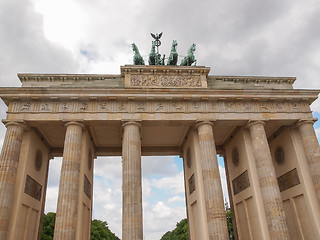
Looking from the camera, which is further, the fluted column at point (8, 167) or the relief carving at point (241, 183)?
the relief carving at point (241, 183)

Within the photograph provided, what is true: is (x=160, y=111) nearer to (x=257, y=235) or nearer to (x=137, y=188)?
(x=137, y=188)

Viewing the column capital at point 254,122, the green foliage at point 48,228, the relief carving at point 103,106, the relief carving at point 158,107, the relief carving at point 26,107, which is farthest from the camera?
the green foliage at point 48,228

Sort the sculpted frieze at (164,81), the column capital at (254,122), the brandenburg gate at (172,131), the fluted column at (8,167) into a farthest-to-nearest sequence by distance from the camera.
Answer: the sculpted frieze at (164,81)
the column capital at (254,122)
the brandenburg gate at (172,131)
the fluted column at (8,167)

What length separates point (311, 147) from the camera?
69.3 feet

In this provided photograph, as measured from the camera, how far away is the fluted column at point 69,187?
16.8 metres

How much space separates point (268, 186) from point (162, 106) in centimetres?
1024

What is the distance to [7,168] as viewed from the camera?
18.1 metres

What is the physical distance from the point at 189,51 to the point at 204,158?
38.4 feet

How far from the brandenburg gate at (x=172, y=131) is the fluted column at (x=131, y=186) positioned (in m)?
0.07

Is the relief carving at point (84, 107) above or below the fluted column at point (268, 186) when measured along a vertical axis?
above

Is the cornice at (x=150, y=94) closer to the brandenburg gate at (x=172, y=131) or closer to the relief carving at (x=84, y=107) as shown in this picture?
the brandenburg gate at (x=172, y=131)

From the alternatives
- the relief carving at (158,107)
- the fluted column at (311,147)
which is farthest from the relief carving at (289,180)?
the relief carving at (158,107)

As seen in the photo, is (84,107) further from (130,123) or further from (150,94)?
(150,94)

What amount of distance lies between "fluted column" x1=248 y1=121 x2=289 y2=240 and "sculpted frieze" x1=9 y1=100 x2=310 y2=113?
1856 mm
